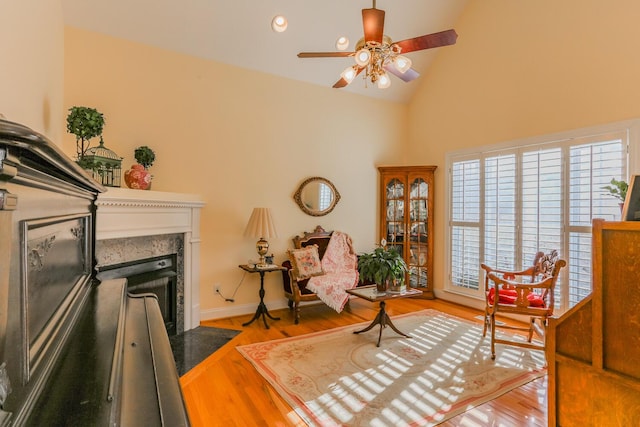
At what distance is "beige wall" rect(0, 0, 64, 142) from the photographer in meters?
1.52

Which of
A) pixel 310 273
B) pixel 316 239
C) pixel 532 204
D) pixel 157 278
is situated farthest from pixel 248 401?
pixel 532 204

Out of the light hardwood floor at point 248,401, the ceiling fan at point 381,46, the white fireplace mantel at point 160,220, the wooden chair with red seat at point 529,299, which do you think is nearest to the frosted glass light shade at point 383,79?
the ceiling fan at point 381,46

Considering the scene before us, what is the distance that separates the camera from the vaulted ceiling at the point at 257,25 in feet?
11.0

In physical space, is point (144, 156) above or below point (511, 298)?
above

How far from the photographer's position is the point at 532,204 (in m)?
3.96

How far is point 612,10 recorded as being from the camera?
3287 mm

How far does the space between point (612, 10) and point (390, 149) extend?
9.90ft

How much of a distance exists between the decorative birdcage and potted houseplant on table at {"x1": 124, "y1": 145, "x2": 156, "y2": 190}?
13 centimetres

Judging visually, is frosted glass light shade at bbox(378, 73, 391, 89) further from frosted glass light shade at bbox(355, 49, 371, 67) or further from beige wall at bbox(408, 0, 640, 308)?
beige wall at bbox(408, 0, 640, 308)

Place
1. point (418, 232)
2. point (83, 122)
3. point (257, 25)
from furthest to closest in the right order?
point (418, 232) < point (257, 25) < point (83, 122)

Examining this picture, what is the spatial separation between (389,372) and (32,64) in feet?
10.6

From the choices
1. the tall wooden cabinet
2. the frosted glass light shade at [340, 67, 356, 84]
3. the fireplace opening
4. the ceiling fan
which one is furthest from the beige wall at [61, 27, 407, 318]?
the ceiling fan

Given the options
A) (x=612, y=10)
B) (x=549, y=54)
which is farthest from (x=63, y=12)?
(x=612, y=10)

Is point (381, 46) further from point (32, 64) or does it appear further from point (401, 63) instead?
point (32, 64)
